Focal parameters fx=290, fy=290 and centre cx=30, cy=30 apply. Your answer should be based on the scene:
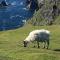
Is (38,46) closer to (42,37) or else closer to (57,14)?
(42,37)

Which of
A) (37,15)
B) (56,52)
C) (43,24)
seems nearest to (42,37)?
(56,52)

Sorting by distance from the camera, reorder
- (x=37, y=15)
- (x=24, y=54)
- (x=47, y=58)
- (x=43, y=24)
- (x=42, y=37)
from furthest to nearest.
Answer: (x=37, y=15) < (x=43, y=24) < (x=42, y=37) < (x=24, y=54) < (x=47, y=58)

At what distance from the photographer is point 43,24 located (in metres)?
111

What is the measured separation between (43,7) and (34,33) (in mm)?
79057

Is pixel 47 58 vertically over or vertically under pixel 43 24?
over

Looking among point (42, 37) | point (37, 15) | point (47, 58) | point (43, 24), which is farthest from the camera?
point (37, 15)

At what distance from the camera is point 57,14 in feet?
371

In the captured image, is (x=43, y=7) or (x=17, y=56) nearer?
(x=17, y=56)

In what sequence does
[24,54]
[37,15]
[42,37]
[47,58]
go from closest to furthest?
[47,58] < [24,54] < [42,37] < [37,15]

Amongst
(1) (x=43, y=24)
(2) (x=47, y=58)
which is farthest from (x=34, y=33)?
(1) (x=43, y=24)

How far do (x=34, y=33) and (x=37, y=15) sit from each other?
76511mm

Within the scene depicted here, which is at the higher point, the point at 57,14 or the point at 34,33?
the point at 34,33

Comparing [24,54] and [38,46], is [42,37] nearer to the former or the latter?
[38,46]

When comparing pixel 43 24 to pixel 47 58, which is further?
pixel 43 24
